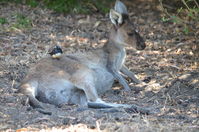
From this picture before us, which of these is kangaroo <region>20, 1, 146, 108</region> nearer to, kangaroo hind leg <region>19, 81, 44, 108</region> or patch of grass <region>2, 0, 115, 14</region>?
kangaroo hind leg <region>19, 81, 44, 108</region>

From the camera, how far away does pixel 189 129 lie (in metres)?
5.23

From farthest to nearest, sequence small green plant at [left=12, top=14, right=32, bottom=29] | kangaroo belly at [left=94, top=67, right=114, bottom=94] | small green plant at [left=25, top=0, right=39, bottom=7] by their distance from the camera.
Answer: small green plant at [left=25, top=0, right=39, bottom=7] → small green plant at [left=12, top=14, right=32, bottom=29] → kangaroo belly at [left=94, top=67, right=114, bottom=94]

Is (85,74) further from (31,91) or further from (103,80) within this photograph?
(31,91)

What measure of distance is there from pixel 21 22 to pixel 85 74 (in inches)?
143

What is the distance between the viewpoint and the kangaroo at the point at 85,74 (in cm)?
640

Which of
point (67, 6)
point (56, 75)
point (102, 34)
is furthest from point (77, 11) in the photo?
point (56, 75)

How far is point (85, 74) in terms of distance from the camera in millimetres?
6879

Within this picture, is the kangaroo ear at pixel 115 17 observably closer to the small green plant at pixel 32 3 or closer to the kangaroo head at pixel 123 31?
the kangaroo head at pixel 123 31

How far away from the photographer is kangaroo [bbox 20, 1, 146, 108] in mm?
6402

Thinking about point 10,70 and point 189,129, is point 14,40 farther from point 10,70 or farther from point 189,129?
point 189,129

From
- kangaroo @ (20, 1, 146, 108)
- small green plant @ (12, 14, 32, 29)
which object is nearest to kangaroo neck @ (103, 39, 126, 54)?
kangaroo @ (20, 1, 146, 108)

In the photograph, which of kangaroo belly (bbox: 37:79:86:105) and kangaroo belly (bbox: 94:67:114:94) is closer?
kangaroo belly (bbox: 37:79:86:105)

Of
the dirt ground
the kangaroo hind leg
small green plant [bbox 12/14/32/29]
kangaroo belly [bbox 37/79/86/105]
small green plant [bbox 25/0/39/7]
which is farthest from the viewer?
small green plant [bbox 25/0/39/7]

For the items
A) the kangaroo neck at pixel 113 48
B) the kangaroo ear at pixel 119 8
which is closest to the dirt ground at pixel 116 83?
the kangaroo neck at pixel 113 48
